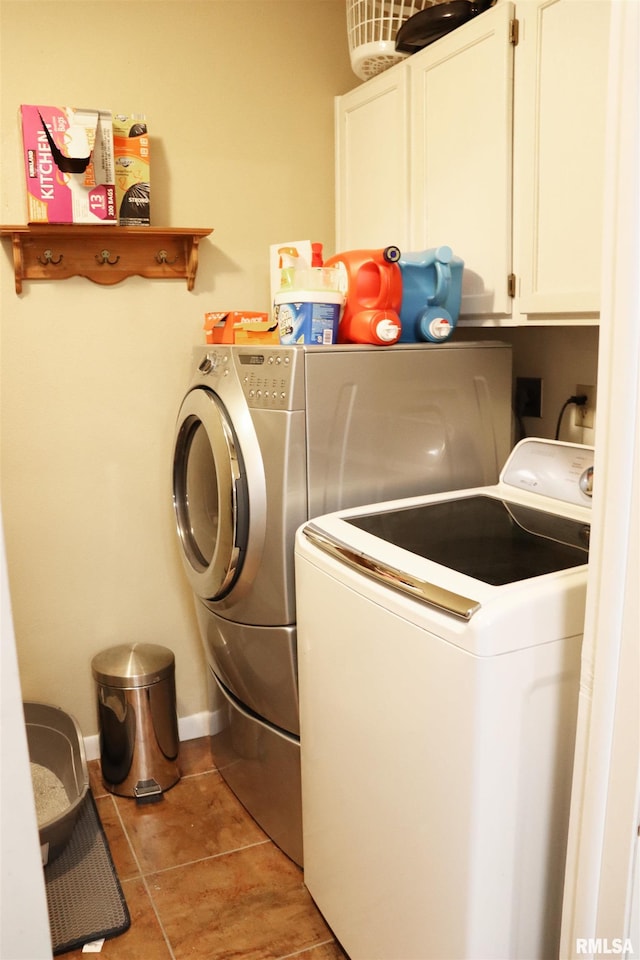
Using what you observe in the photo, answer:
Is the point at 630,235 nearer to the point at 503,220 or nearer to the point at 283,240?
the point at 503,220

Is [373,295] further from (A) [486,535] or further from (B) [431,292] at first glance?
(A) [486,535]

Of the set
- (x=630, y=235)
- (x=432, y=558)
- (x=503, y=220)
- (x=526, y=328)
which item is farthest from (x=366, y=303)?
(x=630, y=235)

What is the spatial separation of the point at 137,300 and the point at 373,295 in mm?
823

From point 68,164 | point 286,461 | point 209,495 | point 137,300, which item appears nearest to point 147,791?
point 209,495

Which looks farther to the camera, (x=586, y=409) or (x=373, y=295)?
(x=586, y=409)

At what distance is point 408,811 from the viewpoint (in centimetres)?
136

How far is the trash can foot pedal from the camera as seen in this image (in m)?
2.29

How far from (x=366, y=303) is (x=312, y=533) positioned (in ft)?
A: 1.99

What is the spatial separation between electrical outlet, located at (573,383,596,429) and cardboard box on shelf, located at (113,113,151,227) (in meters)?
1.28

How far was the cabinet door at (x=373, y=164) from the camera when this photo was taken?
2.18 metres

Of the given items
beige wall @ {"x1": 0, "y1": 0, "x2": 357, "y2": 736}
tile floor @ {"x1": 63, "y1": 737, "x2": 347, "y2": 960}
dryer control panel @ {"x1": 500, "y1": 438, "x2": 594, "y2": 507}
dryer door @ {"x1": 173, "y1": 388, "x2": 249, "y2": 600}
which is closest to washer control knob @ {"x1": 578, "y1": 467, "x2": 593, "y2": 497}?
dryer control panel @ {"x1": 500, "y1": 438, "x2": 594, "y2": 507}

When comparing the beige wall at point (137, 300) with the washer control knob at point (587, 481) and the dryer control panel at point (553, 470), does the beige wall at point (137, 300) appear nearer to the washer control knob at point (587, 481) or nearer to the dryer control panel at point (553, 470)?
the dryer control panel at point (553, 470)

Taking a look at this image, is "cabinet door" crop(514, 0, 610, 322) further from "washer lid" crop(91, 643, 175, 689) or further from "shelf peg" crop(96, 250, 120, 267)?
"washer lid" crop(91, 643, 175, 689)

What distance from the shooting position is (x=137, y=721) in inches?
89.7
